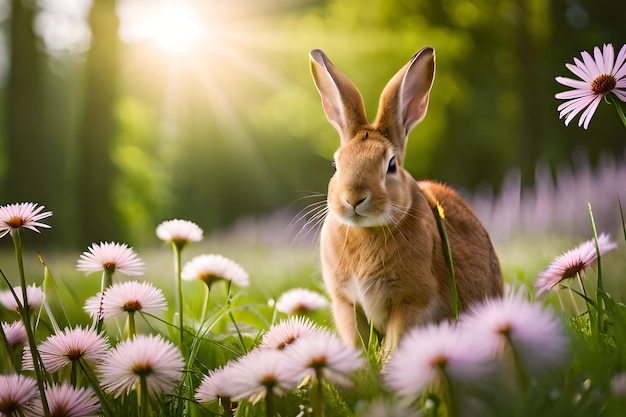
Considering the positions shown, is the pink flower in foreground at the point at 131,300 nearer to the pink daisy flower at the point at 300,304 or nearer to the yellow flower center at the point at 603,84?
the pink daisy flower at the point at 300,304

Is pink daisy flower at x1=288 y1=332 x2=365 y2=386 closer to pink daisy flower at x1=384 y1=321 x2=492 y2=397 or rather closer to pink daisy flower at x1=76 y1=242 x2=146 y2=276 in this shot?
pink daisy flower at x1=384 y1=321 x2=492 y2=397

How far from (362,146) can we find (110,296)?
111 cm

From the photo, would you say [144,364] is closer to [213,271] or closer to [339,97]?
[213,271]

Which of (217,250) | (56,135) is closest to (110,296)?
(217,250)

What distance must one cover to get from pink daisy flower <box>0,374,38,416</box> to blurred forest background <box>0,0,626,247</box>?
6263 millimetres

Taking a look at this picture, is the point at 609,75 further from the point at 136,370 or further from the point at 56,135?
the point at 56,135

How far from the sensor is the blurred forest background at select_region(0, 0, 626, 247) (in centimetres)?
1061

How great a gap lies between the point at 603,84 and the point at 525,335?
985 millimetres

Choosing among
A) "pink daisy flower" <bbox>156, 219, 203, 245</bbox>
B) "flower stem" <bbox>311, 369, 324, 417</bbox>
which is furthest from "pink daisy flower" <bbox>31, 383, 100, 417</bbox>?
"pink daisy flower" <bbox>156, 219, 203, 245</bbox>

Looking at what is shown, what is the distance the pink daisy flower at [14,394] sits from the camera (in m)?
1.51

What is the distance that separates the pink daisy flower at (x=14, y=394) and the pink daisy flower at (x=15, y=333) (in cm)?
42

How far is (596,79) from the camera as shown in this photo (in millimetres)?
1830

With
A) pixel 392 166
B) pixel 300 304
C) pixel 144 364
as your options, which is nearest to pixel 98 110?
pixel 300 304

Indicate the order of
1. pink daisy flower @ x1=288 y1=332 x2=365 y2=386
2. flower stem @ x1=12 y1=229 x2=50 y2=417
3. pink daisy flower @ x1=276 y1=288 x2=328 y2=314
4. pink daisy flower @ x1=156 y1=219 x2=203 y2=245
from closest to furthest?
pink daisy flower @ x1=288 y1=332 x2=365 y2=386 → flower stem @ x1=12 y1=229 x2=50 y2=417 → pink daisy flower @ x1=156 y1=219 x2=203 y2=245 → pink daisy flower @ x1=276 y1=288 x2=328 y2=314
